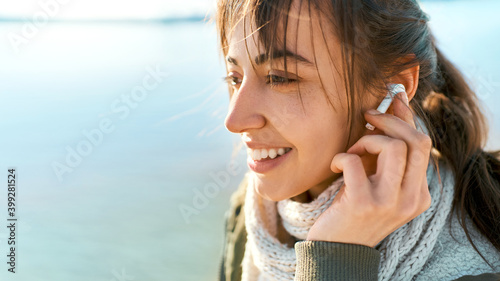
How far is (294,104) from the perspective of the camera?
165cm

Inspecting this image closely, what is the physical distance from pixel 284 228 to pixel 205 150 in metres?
2.93

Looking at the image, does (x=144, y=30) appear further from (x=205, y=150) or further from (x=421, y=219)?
(x=421, y=219)

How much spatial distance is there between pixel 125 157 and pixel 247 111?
345 centimetres

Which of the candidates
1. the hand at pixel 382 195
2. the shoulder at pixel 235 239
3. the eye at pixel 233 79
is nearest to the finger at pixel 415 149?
the hand at pixel 382 195

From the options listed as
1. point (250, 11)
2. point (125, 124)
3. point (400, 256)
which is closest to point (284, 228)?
point (400, 256)

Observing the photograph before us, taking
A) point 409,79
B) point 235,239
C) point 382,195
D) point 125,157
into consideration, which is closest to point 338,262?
point 382,195

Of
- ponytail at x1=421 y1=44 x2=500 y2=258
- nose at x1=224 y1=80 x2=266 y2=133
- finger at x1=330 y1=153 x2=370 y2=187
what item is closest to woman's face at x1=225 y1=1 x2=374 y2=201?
nose at x1=224 y1=80 x2=266 y2=133

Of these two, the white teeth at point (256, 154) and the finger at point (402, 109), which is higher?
the white teeth at point (256, 154)

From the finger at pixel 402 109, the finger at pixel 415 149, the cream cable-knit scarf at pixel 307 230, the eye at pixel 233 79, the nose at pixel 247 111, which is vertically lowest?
the cream cable-knit scarf at pixel 307 230

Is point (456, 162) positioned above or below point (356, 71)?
below

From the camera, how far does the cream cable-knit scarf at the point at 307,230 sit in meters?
1.72

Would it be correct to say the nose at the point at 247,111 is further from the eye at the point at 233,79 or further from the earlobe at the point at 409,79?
the earlobe at the point at 409,79

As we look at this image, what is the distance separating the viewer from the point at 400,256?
1728 mm

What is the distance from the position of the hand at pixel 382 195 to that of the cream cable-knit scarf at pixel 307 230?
18 cm
